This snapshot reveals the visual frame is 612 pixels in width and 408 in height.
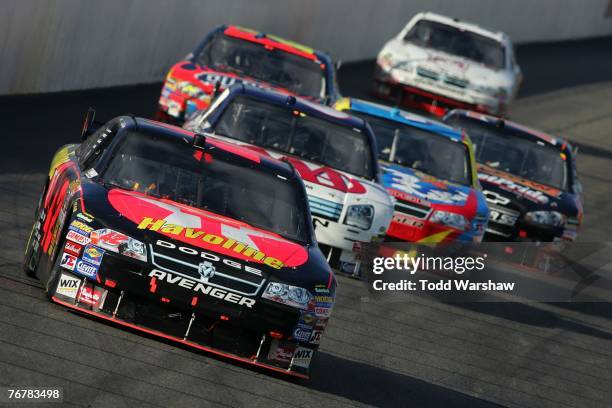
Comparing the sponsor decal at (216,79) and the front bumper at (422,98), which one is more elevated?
the sponsor decal at (216,79)

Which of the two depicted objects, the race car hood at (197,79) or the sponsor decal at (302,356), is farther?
the race car hood at (197,79)

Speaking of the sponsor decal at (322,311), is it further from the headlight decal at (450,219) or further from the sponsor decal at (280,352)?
the headlight decal at (450,219)

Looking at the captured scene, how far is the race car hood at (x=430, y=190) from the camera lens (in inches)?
524

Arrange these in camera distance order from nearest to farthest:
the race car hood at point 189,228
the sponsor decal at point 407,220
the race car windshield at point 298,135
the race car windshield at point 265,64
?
1. the race car hood at point 189,228
2. the race car windshield at point 298,135
3. the sponsor decal at point 407,220
4. the race car windshield at point 265,64

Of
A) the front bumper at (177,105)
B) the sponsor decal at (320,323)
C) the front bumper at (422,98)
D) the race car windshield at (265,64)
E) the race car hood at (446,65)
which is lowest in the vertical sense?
the front bumper at (422,98)

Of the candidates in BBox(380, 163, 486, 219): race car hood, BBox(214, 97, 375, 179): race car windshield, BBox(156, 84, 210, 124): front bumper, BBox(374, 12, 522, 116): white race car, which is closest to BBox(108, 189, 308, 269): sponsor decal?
BBox(214, 97, 375, 179): race car windshield

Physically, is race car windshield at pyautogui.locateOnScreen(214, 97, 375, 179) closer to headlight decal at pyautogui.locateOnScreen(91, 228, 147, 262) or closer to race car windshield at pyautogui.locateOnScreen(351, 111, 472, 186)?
race car windshield at pyautogui.locateOnScreen(351, 111, 472, 186)

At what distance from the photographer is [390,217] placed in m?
12.2

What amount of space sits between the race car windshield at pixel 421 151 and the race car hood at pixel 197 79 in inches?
88.7

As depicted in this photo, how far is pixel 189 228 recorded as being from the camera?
8.45 meters

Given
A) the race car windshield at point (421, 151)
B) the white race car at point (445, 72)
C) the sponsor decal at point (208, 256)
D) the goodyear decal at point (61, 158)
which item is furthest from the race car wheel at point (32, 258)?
the white race car at point (445, 72)

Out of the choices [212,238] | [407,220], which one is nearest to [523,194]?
[407,220]

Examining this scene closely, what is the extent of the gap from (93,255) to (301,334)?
131 cm

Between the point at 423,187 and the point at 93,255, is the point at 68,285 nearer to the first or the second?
the point at 93,255
